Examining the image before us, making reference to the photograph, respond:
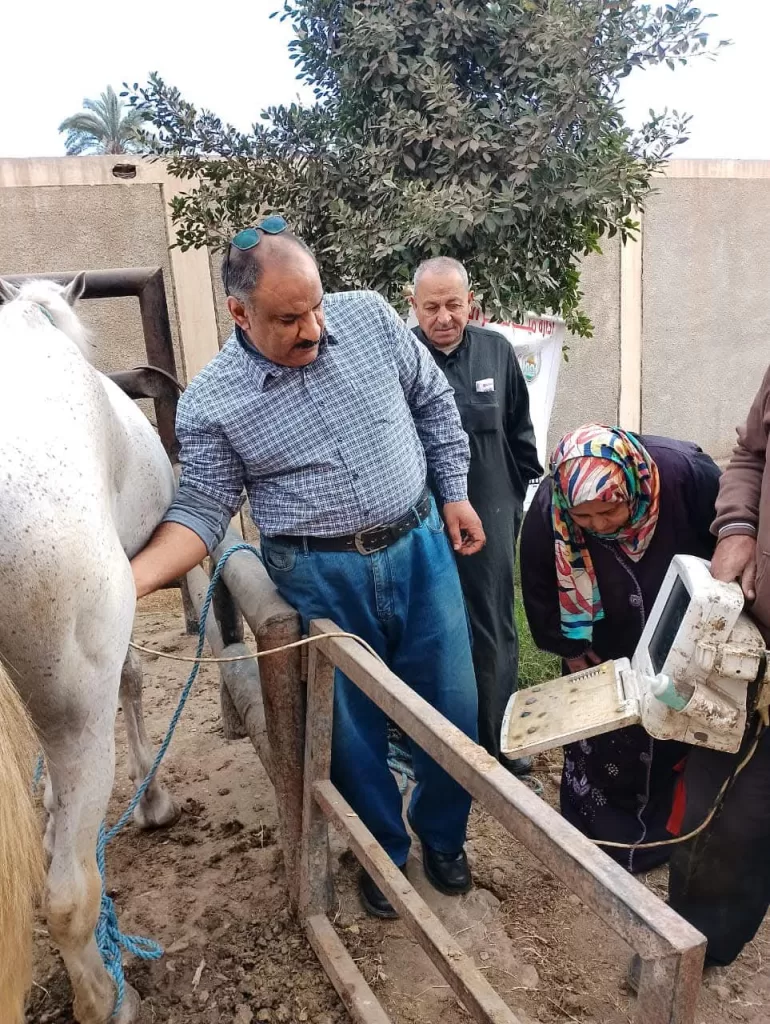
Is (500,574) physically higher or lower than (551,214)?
lower

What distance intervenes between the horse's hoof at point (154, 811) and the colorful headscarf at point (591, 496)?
144 centimetres

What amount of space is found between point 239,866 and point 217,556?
983 millimetres

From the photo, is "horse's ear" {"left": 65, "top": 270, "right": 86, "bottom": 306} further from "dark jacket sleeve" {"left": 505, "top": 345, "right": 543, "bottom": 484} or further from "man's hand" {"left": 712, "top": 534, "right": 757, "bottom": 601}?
"man's hand" {"left": 712, "top": 534, "right": 757, "bottom": 601}

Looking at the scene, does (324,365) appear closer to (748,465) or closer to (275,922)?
(748,465)

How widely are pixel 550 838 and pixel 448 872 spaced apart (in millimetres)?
1348

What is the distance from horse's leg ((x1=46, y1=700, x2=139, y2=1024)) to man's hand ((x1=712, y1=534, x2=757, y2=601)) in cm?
126

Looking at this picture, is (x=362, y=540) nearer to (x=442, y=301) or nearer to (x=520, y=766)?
(x=442, y=301)

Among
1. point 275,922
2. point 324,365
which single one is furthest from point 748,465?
point 275,922

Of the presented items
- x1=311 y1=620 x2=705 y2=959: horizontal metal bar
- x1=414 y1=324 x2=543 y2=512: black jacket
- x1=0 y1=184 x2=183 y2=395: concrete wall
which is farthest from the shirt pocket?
x1=0 y1=184 x2=183 y2=395: concrete wall

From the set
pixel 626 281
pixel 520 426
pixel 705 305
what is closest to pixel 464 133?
pixel 520 426

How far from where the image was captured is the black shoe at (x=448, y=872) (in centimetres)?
228

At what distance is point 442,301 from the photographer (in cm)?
289

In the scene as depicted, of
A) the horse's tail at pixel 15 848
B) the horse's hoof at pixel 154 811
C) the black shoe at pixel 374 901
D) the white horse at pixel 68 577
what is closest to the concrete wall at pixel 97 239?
the horse's hoof at pixel 154 811

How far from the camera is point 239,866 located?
246 cm
